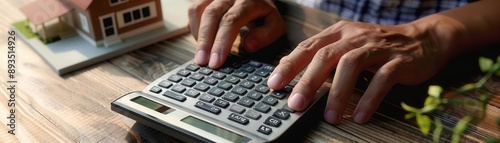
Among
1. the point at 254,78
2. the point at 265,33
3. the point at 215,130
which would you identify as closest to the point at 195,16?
the point at 265,33

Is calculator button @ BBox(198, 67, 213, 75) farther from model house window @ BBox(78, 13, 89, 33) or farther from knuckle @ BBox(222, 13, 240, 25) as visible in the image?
model house window @ BBox(78, 13, 89, 33)

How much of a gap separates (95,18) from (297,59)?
0.33 meters

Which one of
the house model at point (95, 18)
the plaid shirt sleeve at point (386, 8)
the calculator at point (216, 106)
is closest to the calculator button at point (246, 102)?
the calculator at point (216, 106)

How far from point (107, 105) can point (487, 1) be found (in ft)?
1.89

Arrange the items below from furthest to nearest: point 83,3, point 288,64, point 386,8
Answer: point 386,8 → point 83,3 → point 288,64

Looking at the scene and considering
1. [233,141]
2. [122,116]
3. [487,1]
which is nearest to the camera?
[233,141]

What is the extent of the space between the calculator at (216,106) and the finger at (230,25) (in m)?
0.03

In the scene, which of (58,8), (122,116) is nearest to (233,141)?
(122,116)

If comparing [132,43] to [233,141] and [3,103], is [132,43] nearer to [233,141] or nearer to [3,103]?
[3,103]

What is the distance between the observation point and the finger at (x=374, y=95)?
0.56 meters

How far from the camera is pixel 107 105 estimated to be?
0.62 meters

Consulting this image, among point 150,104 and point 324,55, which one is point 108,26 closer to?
point 150,104

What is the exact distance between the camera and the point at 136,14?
786mm

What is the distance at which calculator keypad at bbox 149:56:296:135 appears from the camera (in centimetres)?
53
